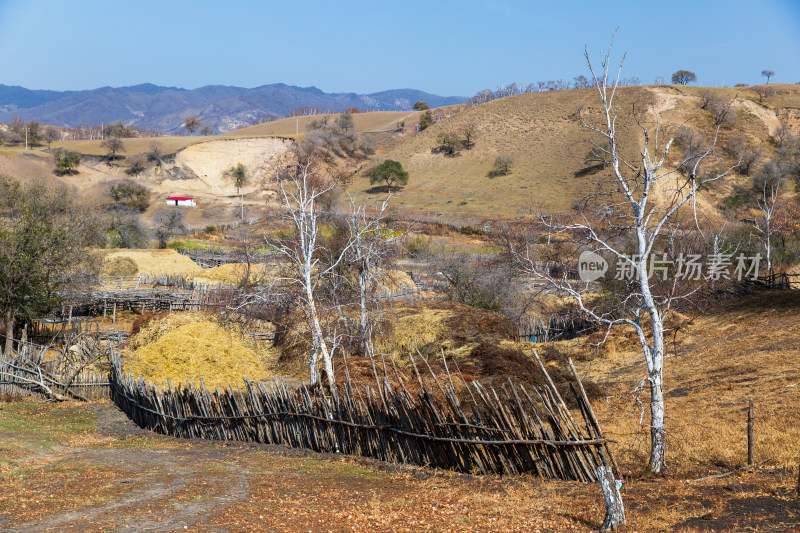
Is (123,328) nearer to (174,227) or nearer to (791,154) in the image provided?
(174,227)

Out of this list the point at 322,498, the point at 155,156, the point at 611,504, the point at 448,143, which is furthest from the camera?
the point at 448,143

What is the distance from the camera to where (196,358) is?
18.1m

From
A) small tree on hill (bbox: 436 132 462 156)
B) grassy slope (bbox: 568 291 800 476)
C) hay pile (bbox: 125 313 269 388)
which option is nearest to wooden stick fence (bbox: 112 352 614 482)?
grassy slope (bbox: 568 291 800 476)

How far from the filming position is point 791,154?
6606cm

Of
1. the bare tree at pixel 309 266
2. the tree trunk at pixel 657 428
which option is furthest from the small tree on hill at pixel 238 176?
the tree trunk at pixel 657 428

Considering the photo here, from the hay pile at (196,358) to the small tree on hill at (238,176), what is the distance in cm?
6430

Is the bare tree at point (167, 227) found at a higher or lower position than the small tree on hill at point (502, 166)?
lower

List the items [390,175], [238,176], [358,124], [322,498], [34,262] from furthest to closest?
[358,124] < [238,176] < [390,175] < [34,262] < [322,498]

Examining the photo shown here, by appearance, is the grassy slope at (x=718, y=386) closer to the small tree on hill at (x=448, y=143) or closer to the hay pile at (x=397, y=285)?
the hay pile at (x=397, y=285)

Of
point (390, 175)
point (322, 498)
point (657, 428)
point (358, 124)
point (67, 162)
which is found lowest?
point (322, 498)

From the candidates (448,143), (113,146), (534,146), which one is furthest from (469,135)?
(113,146)

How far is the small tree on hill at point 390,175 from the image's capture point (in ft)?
254

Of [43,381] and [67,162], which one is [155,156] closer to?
[67,162]

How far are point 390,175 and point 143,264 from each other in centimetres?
4388
